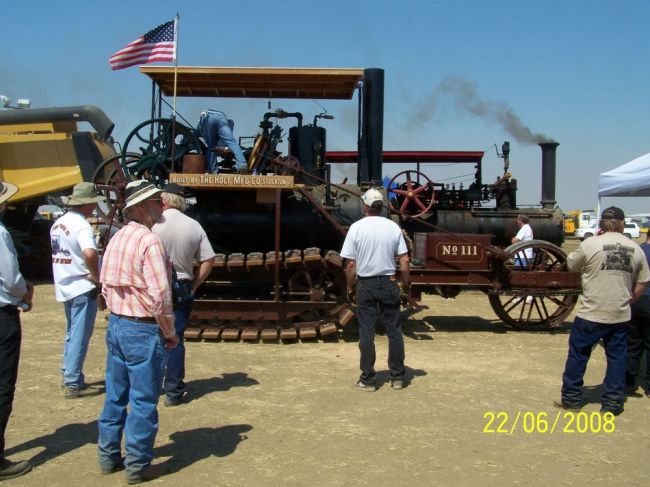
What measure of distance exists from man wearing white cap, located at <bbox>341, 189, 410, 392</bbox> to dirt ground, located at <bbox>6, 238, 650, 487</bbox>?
243mm

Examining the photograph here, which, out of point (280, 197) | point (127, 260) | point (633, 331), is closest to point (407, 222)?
point (280, 197)

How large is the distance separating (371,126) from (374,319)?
14.2ft

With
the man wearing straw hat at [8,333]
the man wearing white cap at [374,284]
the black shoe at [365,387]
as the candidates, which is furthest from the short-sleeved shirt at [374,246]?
the man wearing straw hat at [8,333]

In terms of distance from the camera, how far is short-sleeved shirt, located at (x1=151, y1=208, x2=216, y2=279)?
515 cm

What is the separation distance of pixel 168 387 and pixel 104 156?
8612 mm

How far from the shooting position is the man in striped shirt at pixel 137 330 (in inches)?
141

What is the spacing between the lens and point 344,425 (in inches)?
185

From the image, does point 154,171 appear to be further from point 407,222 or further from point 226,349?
point 407,222

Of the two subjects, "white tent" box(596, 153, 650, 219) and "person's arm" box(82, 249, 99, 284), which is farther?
"white tent" box(596, 153, 650, 219)

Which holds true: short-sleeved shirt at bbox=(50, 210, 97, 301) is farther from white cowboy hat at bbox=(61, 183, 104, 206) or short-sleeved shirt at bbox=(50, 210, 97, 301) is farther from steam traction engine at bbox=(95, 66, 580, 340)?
steam traction engine at bbox=(95, 66, 580, 340)

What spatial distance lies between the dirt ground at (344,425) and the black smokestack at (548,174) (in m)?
4.88

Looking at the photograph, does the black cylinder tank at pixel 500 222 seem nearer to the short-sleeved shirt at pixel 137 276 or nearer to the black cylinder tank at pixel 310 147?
the black cylinder tank at pixel 310 147

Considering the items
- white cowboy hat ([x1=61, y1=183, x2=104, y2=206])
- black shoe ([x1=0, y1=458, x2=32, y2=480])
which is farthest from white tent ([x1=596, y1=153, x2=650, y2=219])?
black shoe ([x1=0, y1=458, x2=32, y2=480])
